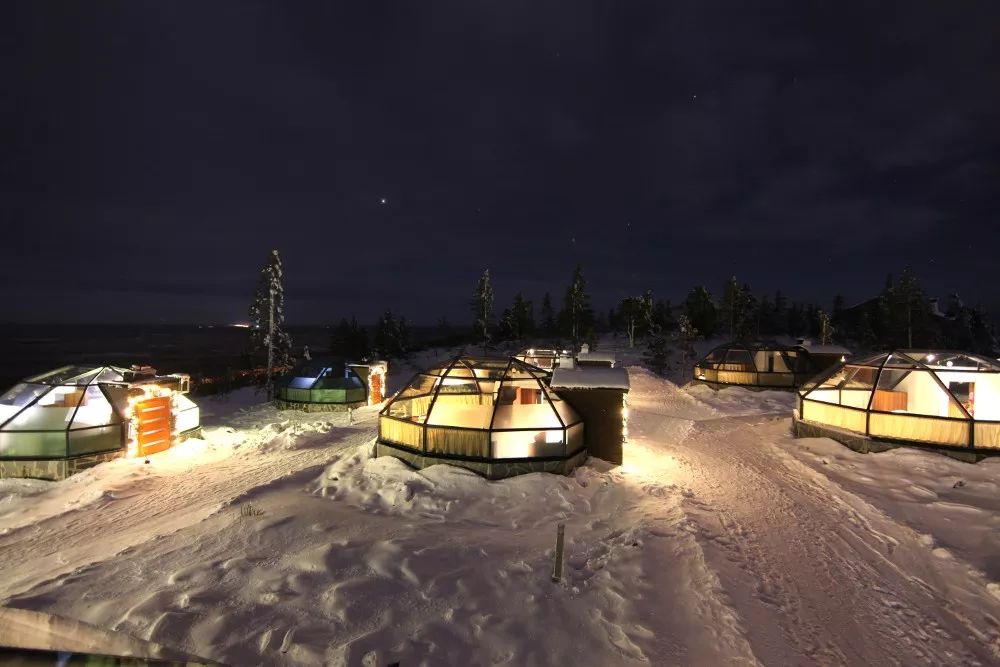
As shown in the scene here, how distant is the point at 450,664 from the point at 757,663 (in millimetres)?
3084

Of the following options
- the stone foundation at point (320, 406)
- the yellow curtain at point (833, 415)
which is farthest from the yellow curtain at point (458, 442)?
the stone foundation at point (320, 406)

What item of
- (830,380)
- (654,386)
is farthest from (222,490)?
(654,386)

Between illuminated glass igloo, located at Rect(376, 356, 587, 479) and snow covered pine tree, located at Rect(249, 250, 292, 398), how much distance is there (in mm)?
19788

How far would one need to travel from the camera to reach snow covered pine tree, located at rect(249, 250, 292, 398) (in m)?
28.7

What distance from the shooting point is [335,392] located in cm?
2197

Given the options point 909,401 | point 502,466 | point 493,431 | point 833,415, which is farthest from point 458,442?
point 909,401

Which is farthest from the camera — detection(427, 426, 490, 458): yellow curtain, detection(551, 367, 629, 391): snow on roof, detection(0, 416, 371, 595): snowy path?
detection(551, 367, 629, 391): snow on roof

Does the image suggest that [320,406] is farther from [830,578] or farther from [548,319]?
[548,319]

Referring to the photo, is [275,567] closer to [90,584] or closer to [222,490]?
[90,584]

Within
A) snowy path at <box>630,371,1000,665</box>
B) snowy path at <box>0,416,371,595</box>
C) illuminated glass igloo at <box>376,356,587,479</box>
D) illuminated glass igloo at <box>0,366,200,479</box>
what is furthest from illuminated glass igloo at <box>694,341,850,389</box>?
illuminated glass igloo at <box>0,366,200,479</box>

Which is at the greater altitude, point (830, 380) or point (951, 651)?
point (830, 380)

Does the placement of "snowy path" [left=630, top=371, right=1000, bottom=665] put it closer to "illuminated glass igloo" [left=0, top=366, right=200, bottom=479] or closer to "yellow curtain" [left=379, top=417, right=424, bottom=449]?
"yellow curtain" [left=379, top=417, right=424, bottom=449]

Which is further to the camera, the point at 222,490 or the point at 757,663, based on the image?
the point at 222,490

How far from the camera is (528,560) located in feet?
21.9
